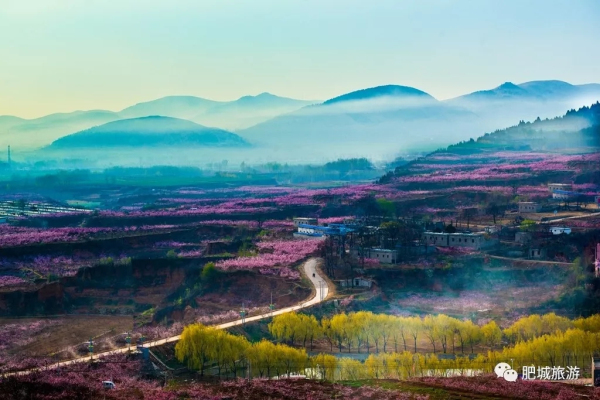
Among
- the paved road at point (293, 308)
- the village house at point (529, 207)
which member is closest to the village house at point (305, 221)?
the paved road at point (293, 308)

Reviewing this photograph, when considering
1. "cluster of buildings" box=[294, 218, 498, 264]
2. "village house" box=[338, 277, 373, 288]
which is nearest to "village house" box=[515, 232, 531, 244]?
"cluster of buildings" box=[294, 218, 498, 264]

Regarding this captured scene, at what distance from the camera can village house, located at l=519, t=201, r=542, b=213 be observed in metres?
72.1

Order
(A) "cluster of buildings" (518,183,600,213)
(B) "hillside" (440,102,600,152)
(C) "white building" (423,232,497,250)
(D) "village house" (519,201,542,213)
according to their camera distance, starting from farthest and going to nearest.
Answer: (B) "hillside" (440,102,600,152) → (A) "cluster of buildings" (518,183,600,213) → (D) "village house" (519,201,542,213) → (C) "white building" (423,232,497,250)

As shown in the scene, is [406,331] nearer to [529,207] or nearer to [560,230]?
[560,230]

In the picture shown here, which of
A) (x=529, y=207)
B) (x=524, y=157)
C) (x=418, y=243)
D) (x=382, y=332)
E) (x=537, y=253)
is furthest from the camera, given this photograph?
(x=524, y=157)

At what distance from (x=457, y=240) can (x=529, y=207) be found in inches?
682

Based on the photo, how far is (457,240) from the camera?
57625 mm

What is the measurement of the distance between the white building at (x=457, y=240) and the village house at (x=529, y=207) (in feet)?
51.4

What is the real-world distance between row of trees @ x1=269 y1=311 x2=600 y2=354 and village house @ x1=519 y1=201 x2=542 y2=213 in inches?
1293

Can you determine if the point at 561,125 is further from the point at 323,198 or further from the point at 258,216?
the point at 258,216

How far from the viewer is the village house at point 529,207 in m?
72.1

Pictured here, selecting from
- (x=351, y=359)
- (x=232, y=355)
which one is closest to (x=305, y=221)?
(x=351, y=359)

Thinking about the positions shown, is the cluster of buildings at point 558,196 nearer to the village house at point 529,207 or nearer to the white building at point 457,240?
the village house at point 529,207

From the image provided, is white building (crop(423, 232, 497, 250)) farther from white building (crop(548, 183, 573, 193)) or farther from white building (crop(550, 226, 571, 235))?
white building (crop(548, 183, 573, 193))
